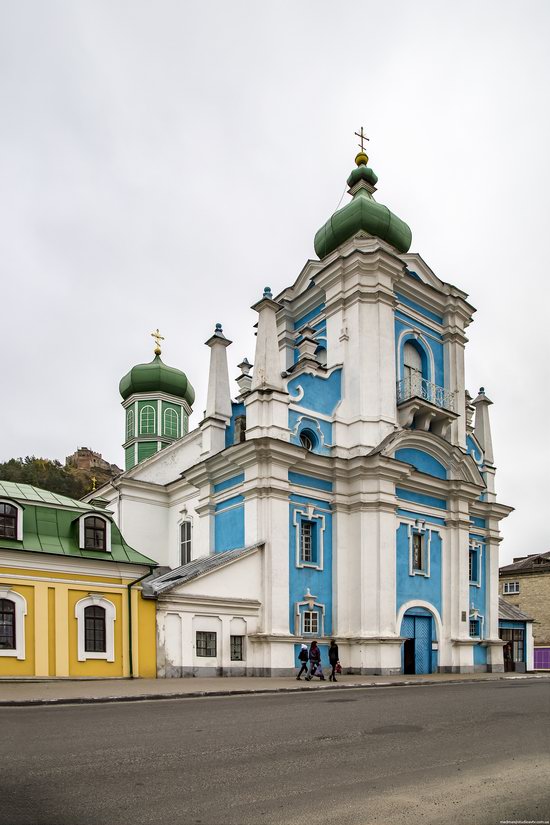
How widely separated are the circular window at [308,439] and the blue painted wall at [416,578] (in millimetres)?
4389

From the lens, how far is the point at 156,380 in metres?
43.1

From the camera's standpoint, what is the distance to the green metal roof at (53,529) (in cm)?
1920

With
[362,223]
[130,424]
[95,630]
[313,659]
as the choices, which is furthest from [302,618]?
[130,424]

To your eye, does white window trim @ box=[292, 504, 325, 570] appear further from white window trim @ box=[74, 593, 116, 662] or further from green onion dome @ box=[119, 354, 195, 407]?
green onion dome @ box=[119, 354, 195, 407]

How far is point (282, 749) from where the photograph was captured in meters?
8.01

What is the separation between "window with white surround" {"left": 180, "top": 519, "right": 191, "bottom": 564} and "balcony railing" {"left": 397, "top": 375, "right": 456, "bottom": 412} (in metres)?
10.8

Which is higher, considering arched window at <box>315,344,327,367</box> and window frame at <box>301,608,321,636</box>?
arched window at <box>315,344,327,367</box>

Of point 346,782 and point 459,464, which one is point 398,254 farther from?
point 346,782

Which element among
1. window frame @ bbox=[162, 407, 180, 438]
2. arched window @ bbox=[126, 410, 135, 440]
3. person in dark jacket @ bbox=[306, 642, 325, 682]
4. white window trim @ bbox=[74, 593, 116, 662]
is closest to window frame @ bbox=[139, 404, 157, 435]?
window frame @ bbox=[162, 407, 180, 438]

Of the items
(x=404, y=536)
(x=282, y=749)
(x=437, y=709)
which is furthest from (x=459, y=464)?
(x=282, y=749)

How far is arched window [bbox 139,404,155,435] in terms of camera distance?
4269cm

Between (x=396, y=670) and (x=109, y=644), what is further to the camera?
(x=396, y=670)

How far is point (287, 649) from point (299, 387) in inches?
349

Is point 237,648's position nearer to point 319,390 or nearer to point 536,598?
point 319,390
